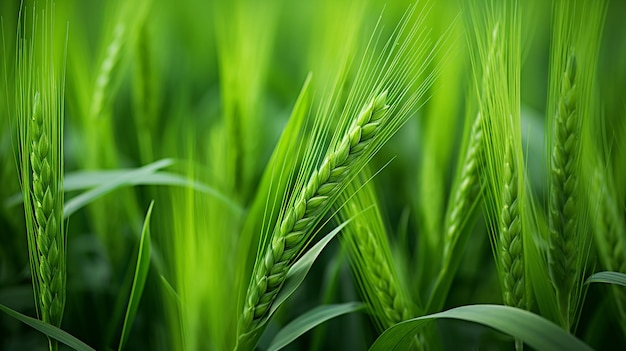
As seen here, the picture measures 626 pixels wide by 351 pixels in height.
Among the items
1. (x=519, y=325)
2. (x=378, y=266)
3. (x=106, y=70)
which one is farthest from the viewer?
(x=106, y=70)

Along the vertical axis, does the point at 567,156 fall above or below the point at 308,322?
above

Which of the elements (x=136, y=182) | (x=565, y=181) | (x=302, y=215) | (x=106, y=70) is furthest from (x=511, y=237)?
(x=106, y=70)

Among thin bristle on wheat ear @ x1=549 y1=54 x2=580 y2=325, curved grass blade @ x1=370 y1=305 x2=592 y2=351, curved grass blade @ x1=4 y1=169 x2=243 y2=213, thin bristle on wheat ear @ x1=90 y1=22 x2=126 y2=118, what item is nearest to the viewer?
curved grass blade @ x1=370 y1=305 x2=592 y2=351

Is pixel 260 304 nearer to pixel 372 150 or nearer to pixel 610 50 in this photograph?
pixel 372 150

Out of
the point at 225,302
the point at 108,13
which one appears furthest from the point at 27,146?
the point at 108,13

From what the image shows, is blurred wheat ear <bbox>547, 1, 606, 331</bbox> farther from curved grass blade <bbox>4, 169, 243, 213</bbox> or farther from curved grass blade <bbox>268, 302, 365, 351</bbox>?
curved grass blade <bbox>4, 169, 243, 213</bbox>

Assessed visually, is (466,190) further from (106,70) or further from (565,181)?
(106,70)

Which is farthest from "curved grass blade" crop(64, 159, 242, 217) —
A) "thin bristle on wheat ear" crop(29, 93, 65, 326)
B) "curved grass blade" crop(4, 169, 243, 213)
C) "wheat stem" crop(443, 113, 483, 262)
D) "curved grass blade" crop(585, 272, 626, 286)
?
"curved grass blade" crop(585, 272, 626, 286)
